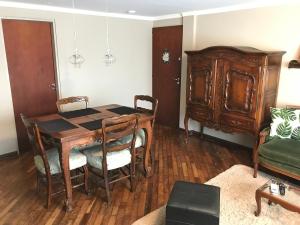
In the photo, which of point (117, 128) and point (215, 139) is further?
point (215, 139)

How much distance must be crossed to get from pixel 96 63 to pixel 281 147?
10.5 ft

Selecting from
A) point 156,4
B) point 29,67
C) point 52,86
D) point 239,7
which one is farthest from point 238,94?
point 29,67

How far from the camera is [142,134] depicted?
10.5 ft

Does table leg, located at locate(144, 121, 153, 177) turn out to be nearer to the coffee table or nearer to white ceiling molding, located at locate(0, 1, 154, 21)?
the coffee table

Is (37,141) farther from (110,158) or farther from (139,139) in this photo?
(139,139)

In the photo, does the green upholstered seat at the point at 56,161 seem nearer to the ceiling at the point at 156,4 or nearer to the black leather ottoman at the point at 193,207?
the black leather ottoman at the point at 193,207

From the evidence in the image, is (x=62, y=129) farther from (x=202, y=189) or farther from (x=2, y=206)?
(x=202, y=189)

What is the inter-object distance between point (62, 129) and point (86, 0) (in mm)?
1847

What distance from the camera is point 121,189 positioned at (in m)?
2.88

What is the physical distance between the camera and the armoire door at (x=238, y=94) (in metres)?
3.22

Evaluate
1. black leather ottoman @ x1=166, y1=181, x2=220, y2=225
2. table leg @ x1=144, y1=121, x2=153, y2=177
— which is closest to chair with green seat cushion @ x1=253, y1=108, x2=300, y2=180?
black leather ottoman @ x1=166, y1=181, x2=220, y2=225

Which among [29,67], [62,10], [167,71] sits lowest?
[167,71]

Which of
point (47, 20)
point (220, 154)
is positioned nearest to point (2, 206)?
point (47, 20)

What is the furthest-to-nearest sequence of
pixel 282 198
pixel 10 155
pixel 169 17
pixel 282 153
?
pixel 169 17 < pixel 10 155 < pixel 282 153 < pixel 282 198
